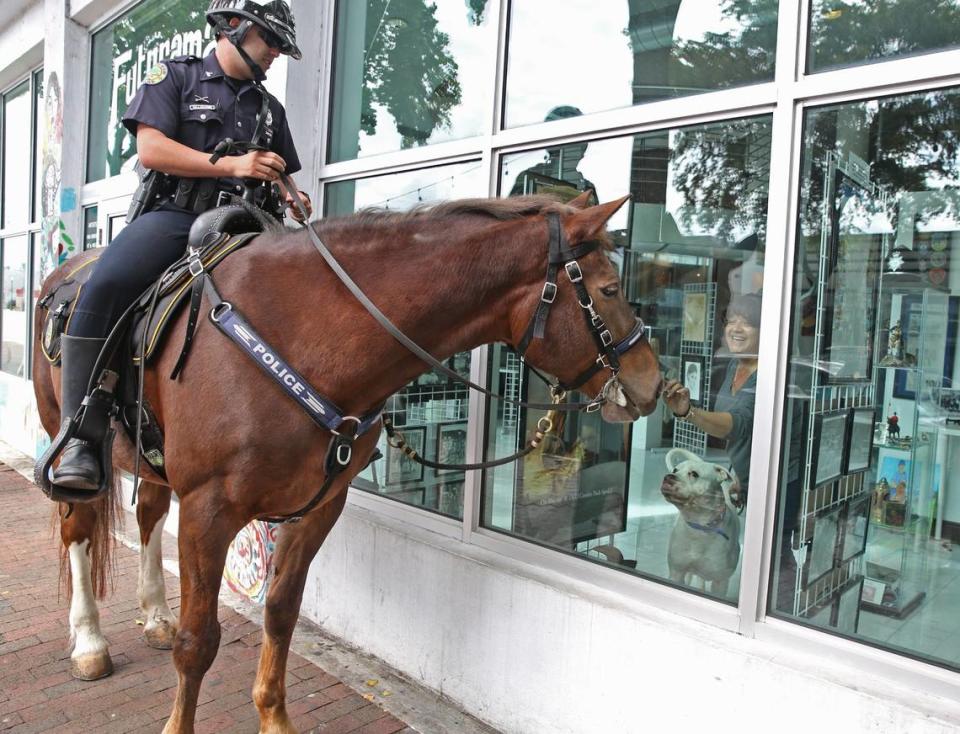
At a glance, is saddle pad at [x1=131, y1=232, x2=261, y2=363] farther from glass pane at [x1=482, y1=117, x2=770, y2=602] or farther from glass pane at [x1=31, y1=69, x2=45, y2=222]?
glass pane at [x1=31, y1=69, x2=45, y2=222]

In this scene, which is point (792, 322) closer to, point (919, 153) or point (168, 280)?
point (919, 153)

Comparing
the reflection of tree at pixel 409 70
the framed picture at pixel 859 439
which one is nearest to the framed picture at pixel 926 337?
the framed picture at pixel 859 439

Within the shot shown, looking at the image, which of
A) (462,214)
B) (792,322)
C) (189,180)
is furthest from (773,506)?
(189,180)

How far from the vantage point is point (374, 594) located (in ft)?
12.8

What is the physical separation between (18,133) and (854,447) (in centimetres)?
1147

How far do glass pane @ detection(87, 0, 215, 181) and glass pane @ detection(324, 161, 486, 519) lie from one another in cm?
270

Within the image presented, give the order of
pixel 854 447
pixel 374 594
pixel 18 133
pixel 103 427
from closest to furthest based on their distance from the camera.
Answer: pixel 854 447
pixel 103 427
pixel 374 594
pixel 18 133

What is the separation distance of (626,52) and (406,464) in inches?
100

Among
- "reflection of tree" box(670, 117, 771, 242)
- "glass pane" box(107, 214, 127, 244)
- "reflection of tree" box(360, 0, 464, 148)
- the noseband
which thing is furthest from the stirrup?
"glass pane" box(107, 214, 127, 244)

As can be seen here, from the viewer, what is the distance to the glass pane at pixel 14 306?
31.6 feet

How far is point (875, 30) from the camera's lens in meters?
2.46

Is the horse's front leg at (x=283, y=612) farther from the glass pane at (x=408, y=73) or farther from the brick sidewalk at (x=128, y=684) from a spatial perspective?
the glass pane at (x=408, y=73)

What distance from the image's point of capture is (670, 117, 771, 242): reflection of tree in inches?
109

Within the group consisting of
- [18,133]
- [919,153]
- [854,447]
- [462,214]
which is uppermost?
[18,133]
